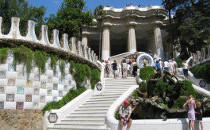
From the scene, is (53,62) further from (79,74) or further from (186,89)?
(186,89)

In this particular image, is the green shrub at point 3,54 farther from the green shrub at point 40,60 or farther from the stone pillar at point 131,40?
the stone pillar at point 131,40

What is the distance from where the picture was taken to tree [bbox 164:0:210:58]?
90.2 feet

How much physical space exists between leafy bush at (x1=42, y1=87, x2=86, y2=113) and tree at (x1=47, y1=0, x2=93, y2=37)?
13228 mm

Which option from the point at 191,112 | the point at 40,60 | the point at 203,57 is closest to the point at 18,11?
the point at 40,60

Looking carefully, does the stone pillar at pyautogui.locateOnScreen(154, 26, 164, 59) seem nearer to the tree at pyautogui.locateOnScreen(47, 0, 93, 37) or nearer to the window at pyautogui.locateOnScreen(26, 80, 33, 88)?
the tree at pyautogui.locateOnScreen(47, 0, 93, 37)

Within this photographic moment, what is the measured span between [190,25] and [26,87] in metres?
22.7

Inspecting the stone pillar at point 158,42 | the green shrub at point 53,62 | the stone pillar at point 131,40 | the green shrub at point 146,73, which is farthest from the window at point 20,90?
the stone pillar at point 158,42

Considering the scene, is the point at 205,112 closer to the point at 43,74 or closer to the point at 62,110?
the point at 62,110

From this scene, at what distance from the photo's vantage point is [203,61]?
62.4 ft

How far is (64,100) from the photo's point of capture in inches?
544

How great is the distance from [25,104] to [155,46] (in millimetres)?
27652

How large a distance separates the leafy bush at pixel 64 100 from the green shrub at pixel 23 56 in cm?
227

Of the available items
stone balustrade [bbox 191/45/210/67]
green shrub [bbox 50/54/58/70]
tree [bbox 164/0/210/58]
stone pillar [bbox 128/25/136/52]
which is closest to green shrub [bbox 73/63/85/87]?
green shrub [bbox 50/54/58/70]

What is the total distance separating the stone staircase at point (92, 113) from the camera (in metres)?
10.8
